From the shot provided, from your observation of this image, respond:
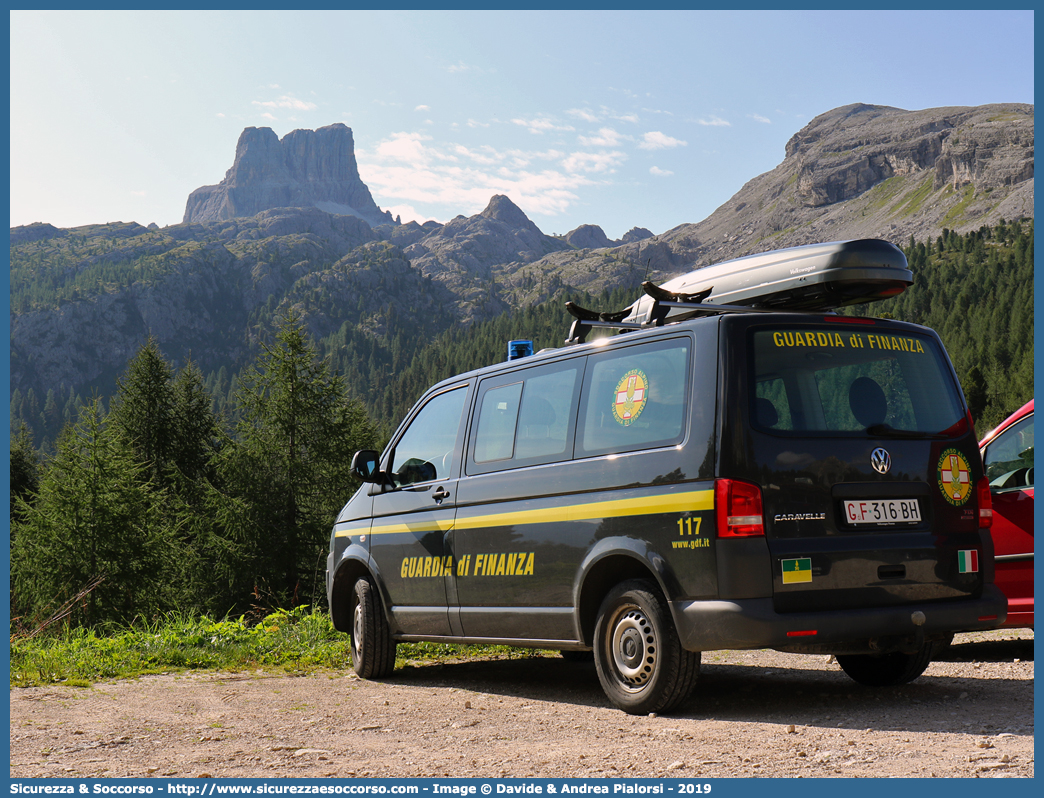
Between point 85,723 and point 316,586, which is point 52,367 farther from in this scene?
point 85,723

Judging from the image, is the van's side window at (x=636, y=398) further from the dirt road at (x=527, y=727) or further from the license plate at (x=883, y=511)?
the dirt road at (x=527, y=727)

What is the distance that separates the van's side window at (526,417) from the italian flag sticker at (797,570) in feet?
4.94

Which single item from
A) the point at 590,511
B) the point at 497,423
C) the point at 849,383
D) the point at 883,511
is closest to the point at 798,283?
the point at 849,383

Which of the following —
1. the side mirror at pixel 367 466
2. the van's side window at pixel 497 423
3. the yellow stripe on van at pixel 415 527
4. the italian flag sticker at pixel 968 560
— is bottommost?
the italian flag sticker at pixel 968 560

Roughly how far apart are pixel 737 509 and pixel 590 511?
0.99 m

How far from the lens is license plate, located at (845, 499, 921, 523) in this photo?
187 inches

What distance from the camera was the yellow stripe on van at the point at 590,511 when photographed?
467cm

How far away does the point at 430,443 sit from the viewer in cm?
700

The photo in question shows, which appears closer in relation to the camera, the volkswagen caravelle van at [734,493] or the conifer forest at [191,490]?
the volkswagen caravelle van at [734,493]

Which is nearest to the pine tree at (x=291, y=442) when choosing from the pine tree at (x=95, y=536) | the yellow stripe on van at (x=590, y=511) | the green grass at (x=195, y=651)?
the pine tree at (x=95, y=536)

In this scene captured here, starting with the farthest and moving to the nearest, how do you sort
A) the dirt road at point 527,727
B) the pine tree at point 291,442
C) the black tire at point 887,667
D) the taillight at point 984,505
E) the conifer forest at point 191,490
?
the pine tree at point 291,442
the conifer forest at point 191,490
the black tire at point 887,667
the taillight at point 984,505
the dirt road at point 527,727

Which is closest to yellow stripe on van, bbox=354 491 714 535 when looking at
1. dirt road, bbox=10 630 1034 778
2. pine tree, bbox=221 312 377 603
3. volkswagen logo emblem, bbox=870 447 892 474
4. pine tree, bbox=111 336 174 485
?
volkswagen logo emblem, bbox=870 447 892 474

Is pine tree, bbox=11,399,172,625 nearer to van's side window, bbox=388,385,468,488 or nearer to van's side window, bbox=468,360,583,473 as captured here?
van's side window, bbox=388,385,468,488
